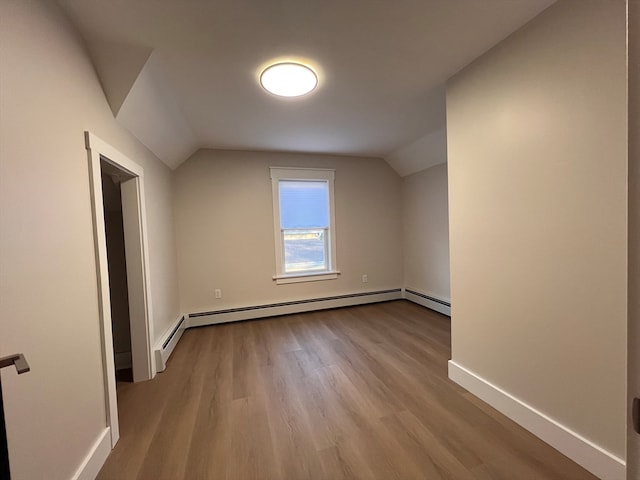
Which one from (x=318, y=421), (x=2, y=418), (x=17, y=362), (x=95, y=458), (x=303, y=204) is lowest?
(x=318, y=421)

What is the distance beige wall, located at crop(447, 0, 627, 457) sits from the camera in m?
1.26

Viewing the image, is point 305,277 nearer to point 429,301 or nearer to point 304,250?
point 304,250

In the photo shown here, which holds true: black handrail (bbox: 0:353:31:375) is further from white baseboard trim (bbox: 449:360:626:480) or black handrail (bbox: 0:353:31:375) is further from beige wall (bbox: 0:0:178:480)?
white baseboard trim (bbox: 449:360:626:480)

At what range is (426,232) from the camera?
13.7 ft

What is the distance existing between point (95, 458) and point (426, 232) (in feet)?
13.6

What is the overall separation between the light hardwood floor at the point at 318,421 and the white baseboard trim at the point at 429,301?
88 centimetres

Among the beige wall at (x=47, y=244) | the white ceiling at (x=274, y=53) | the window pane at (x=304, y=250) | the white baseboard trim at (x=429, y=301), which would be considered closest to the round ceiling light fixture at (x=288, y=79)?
the white ceiling at (x=274, y=53)

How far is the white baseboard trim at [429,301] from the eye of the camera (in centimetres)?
381

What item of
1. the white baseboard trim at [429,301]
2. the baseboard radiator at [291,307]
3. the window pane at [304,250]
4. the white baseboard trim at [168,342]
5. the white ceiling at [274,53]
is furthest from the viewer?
the window pane at [304,250]

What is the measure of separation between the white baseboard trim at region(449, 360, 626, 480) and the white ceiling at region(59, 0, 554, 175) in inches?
89.0

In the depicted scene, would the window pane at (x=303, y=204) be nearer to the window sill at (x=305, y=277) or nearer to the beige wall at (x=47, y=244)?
the window sill at (x=305, y=277)

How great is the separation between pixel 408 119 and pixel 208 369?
323cm

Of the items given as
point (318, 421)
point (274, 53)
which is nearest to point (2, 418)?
point (318, 421)

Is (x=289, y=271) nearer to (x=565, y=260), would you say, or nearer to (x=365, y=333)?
(x=365, y=333)
